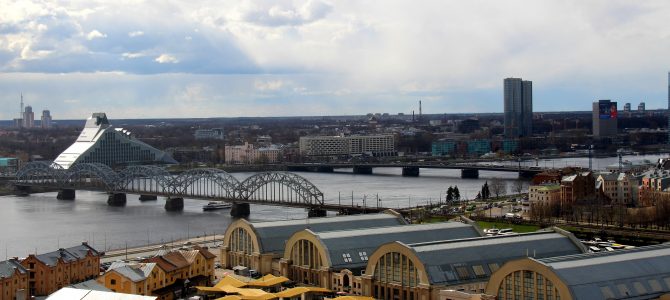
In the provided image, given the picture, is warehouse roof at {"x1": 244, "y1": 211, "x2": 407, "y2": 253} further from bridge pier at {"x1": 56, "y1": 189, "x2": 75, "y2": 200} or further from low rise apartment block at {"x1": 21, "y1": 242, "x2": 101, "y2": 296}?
bridge pier at {"x1": 56, "y1": 189, "x2": 75, "y2": 200}

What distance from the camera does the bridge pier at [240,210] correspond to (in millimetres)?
28812

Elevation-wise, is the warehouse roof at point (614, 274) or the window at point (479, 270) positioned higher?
the warehouse roof at point (614, 274)

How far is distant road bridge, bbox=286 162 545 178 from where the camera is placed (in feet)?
143

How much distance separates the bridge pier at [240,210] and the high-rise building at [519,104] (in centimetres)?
5881

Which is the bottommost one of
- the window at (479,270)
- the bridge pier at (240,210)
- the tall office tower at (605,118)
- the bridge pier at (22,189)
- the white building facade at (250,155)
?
the bridge pier at (240,210)

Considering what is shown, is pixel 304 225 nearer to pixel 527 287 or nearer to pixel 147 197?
pixel 527 287

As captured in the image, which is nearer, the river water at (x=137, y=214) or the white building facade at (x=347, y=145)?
the river water at (x=137, y=214)

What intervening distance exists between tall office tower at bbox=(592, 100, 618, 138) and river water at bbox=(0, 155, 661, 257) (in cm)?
3077

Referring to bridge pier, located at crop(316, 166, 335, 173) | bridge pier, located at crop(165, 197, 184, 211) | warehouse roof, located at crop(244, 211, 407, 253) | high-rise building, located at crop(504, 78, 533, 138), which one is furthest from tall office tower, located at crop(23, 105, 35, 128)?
warehouse roof, located at crop(244, 211, 407, 253)

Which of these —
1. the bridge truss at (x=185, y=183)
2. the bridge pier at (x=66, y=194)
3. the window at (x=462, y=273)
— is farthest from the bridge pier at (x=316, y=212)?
the window at (x=462, y=273)

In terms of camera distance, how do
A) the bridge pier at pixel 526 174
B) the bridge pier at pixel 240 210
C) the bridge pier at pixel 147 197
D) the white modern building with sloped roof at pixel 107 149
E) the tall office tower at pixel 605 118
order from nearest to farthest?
the bridge pier at pixel 240 210, the bridge pier at pixel 147 197, the bridge pier at pixel 526 174, the white modern building with sloped roof at pixel 107 149, the tall office tower at pixel 605 118

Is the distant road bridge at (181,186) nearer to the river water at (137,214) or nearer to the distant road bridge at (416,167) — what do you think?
the river water at (137,214)

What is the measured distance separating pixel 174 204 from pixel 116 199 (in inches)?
137

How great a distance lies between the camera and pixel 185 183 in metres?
33.1
